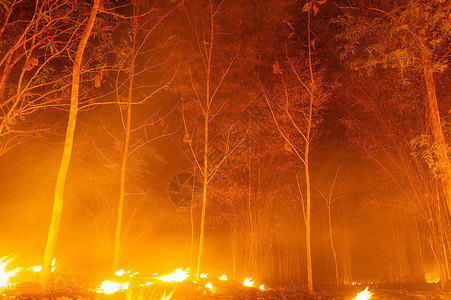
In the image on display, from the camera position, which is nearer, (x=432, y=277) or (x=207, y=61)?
(x=207, y=61)

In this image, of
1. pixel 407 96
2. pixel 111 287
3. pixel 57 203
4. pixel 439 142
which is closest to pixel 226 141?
pixel 407 96

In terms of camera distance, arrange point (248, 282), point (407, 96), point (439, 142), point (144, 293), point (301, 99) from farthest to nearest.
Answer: point (248, 282)
point (301, 99)
point (407, 96)
point (144, 293)
point (439, 142)

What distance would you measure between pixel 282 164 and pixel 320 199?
269 inches

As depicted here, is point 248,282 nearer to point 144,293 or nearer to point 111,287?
point 111,287

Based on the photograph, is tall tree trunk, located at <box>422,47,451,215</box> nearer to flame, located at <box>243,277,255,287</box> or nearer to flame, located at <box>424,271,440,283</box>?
flame, located at <box>243,277,255,287</box>

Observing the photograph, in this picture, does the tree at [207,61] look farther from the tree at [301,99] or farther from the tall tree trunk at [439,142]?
the tall tree trunk at [439,142]

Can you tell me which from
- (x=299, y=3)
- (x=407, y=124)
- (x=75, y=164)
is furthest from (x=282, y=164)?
(x=75, y=164)

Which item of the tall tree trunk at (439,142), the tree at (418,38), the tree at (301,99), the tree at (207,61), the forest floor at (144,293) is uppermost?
the tree at (207,61)

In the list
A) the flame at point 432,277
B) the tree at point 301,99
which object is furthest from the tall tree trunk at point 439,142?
the flame at point 432,277

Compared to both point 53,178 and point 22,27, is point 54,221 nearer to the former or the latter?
point 22,27

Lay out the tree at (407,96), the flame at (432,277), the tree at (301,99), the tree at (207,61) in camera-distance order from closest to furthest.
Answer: the tree at (407,96) < the tree at (301,99) < the tree at (207,61) < the flame at (432,277)

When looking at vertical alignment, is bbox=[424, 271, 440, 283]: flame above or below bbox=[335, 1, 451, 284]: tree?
below

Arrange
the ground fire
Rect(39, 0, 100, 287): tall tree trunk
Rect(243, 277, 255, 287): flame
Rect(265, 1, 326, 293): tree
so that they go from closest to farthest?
Rect(39, 0, 100, 287): tall tree trunk → the ground fire → Rect(265, 1, 326, 293): tree → Rect(243, 277, 255, 287): flame

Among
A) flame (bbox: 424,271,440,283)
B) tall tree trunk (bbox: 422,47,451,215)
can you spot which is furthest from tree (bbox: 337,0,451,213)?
flame (bbox: 424,271,440,283)
